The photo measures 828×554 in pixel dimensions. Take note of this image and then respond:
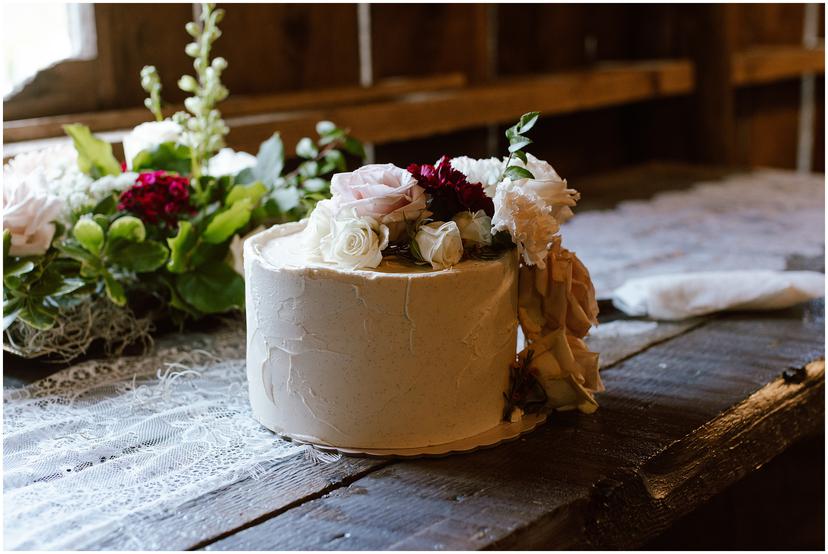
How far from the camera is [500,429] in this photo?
105 centimetres

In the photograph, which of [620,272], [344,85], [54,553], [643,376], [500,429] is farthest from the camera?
[344,85]

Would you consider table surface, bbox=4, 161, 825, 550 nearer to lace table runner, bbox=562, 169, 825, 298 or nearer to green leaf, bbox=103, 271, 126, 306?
green leaf, bbox=103, 271, 126, 306

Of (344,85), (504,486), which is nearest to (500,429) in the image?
(504,486)

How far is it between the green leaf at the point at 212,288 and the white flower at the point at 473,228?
18.0 inches

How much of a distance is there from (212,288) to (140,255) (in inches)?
4.4

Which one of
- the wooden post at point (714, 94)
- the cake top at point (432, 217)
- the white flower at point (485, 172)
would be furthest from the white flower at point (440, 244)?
the wooden post at point (714, 94)

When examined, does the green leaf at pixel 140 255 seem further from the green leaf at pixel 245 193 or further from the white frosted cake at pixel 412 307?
the white frosted cake at pixel 412 307

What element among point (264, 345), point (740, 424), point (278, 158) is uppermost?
point (278, 158)

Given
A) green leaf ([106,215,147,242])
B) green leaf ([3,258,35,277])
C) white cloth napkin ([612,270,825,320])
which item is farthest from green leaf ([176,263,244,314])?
white cloth napkin ([612,270,825,320])

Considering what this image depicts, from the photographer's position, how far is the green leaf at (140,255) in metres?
1.30

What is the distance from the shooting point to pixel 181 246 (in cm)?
133

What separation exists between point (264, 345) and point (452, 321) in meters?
0.20

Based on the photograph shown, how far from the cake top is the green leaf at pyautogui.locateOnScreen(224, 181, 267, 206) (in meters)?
0.37

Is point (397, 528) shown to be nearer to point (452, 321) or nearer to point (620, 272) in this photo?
point (452, 321)
